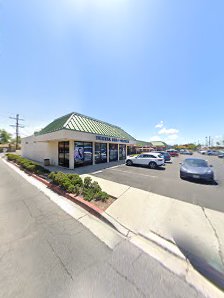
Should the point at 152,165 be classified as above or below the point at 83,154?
below

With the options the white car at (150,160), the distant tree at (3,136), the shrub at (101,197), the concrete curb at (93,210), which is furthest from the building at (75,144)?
the distant tree at (3,136)

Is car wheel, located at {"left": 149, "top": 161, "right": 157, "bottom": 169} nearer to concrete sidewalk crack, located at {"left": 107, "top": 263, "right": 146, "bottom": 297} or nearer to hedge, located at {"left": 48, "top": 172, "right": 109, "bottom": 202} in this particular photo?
hedge, located at {"left": 48, "top": 172, "right": 109, "bottom": 202}

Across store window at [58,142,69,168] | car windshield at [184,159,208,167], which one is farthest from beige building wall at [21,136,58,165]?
car windshield at [184,159,208,167]

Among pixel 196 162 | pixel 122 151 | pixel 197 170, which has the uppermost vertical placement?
pixel 122 151

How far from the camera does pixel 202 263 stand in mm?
2691

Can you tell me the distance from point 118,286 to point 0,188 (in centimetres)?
811

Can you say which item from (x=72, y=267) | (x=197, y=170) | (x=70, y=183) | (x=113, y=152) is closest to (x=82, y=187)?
(x=70, y=183)

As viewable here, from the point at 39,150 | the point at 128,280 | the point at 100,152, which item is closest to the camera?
the point at 128,280

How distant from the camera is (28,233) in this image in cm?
352

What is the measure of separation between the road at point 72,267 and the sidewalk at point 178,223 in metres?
0.82

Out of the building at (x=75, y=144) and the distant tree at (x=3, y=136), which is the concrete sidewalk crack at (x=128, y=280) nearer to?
the building at (x=75, y=144)

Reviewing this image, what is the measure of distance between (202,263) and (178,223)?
1.32 m

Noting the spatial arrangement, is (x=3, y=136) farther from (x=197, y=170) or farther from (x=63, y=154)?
(x=197, y=170)

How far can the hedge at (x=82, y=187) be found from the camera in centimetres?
553
